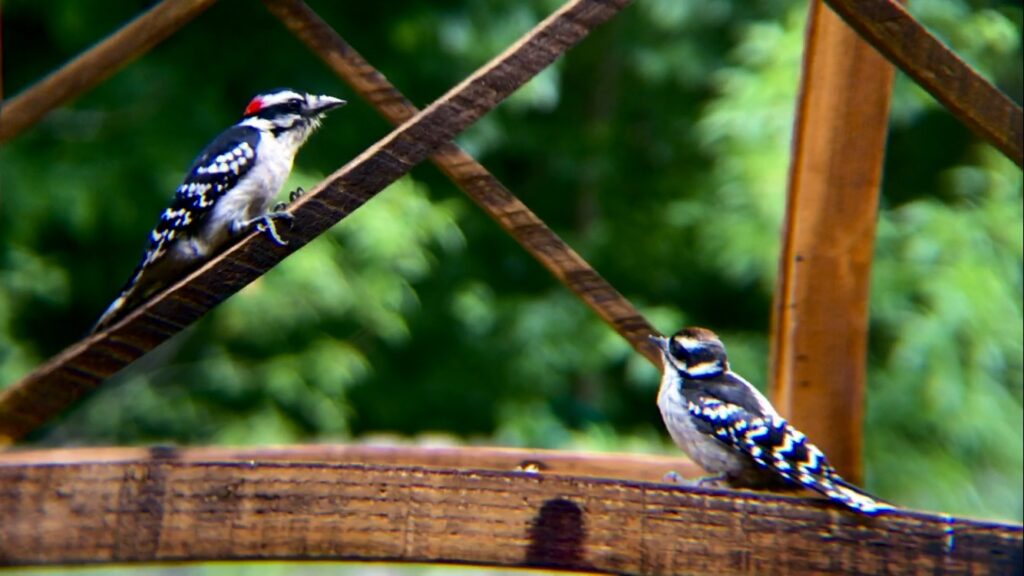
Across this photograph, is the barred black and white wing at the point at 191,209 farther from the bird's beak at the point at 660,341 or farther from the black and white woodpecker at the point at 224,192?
the bird's beak at the point at 660,341

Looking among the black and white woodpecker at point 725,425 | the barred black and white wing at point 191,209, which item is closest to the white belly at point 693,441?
the black and white woodpecker at point 725,425

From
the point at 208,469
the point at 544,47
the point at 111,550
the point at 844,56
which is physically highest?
the point at 844,56

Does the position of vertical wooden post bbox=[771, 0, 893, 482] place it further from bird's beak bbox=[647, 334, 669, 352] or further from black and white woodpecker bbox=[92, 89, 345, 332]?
black and white woodpecker bbox=[92, 89, 345, 332]

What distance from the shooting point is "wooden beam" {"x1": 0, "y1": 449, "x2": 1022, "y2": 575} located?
7.57 ft

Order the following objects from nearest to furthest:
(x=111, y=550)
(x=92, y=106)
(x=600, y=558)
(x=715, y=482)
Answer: (x=111, y=550) < (x=600, y=558) < (x=715, y=482) < (x=92, y=106)

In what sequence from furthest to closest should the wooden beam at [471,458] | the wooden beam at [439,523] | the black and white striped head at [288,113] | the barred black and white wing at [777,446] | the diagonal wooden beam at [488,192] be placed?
the black and white striped head at [288,113] < the wooden beam at [471,458] < the diagonal wooden beam at [488,192] < the barred black and white wing at [777,446] < the wooden beam at [439,523]

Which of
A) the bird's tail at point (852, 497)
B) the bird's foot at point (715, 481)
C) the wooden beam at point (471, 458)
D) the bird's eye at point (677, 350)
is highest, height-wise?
the bird's eye at point (677, 350)

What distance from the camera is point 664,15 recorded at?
7.82m

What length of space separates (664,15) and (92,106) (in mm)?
3252

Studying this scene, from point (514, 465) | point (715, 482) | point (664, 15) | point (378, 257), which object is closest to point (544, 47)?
point (514, 465)

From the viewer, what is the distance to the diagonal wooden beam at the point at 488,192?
297 centimetres

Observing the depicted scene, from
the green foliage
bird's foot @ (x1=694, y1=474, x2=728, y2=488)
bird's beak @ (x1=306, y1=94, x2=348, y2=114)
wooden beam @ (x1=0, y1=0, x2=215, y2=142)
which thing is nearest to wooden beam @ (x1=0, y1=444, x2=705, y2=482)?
bird's foot @ (x1=694, y1=474, x2=728, y2=488)

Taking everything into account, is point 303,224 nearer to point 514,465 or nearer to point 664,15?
point 514,465

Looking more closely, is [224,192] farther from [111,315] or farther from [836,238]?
[836,238]
